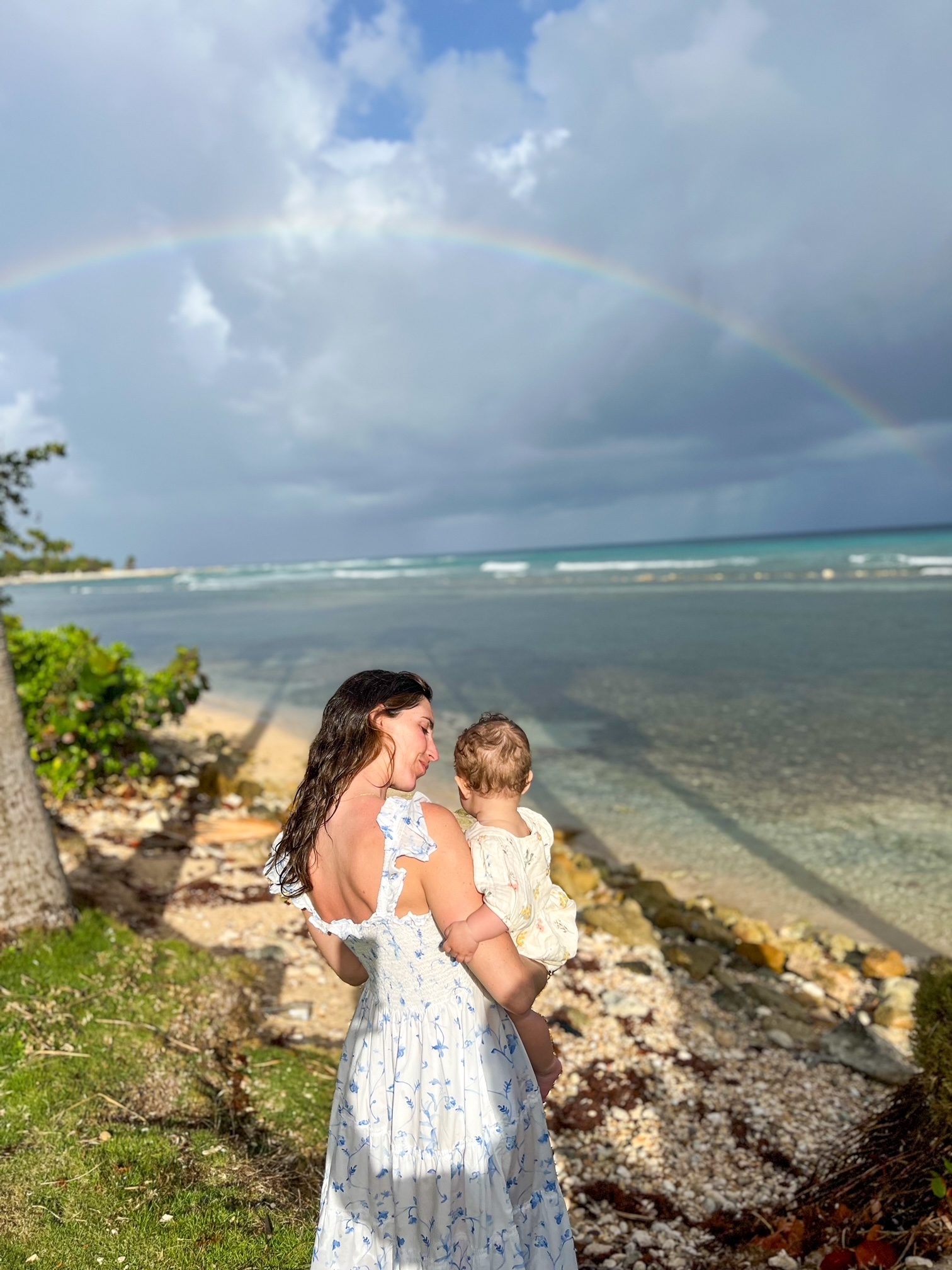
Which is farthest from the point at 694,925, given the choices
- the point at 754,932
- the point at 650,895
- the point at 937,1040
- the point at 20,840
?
the point at 20,840

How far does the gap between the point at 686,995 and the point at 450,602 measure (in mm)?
37163

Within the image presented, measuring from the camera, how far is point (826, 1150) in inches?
175

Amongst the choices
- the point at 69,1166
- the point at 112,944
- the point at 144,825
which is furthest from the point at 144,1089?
the point at 144,825

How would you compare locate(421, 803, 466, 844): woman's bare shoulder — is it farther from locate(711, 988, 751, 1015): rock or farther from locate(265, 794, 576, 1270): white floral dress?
locate(711, 988, 751, 1015): rock

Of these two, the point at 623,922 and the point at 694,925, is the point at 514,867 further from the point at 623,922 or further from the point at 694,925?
the point at 694,925

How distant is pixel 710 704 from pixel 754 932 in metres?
8.91

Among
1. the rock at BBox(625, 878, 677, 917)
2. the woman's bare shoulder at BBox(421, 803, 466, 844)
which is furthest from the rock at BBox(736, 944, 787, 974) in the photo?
the woman's bare shoulder at BBox(421, 803, 466, 844)

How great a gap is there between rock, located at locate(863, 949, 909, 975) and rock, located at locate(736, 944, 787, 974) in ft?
2.02

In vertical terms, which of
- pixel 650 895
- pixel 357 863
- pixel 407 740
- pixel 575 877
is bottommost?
pixel 650 895

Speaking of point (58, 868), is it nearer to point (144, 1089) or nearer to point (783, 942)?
point (144, 1089)

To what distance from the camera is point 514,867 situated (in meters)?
2.42

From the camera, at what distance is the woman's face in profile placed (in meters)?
2.37

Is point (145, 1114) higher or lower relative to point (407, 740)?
lower

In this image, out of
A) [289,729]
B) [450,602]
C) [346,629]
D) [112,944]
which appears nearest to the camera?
[112,944]
